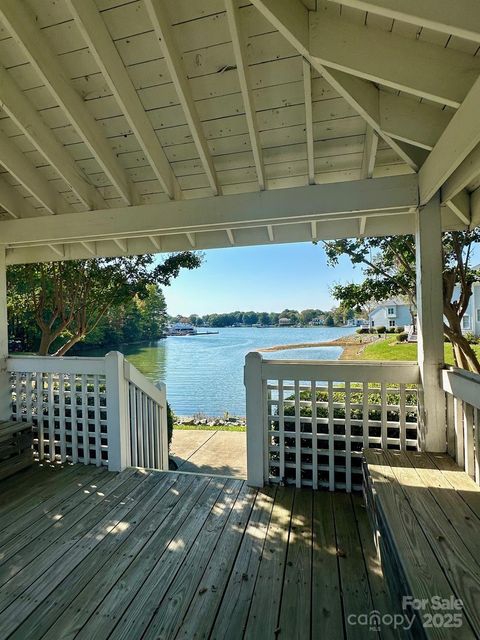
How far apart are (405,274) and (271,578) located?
404 cm

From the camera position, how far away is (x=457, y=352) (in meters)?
4.30

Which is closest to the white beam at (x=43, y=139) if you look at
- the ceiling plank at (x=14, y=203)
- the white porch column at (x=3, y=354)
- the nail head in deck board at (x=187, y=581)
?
the ceiling plank at (x=14, y=203)

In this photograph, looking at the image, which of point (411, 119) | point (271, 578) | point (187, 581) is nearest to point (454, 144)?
point (411, 119)

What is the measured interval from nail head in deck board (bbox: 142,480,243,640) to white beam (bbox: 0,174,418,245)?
7.48 ft

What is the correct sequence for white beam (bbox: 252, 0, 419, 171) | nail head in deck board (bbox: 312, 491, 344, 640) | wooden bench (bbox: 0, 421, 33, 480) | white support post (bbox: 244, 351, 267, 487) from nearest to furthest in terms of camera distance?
nail head in deck board (bbox: 312, 491, 344, 640)
white beam (bbox: 252, 0, 419, 171)
white support post (bbox: 244, 351, 267, 487)
wooden bench (bbox: 0, 421, 33, 480)

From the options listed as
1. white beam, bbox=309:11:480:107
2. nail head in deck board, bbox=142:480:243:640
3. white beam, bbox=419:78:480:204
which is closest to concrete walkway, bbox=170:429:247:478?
nail head in deck board, bbox=142:480:243:640

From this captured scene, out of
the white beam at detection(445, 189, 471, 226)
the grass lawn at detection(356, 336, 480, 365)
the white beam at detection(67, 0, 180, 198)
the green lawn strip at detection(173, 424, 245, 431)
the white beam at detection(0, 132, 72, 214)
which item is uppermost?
the white beam at detection(67, 0, 180, 198)

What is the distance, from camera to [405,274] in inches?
179

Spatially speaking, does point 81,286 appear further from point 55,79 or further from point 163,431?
point 55,79

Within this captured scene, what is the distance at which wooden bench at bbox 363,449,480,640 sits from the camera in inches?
42.8

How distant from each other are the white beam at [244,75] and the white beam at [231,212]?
300 millimetres

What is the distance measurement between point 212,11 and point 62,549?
337cm

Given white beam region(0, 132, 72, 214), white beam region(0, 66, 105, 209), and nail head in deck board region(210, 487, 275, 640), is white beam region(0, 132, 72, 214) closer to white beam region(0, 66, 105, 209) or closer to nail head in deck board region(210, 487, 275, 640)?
white beam region(0, 66, 105, 209)

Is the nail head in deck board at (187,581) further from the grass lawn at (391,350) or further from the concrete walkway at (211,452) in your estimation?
the grass lawn at (391,350)
